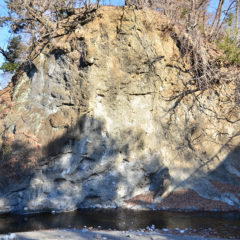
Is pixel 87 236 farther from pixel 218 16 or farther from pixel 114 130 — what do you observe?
pixel 218 16

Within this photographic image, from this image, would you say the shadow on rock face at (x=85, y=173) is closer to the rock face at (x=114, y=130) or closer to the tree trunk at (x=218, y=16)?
the rock face at (x=114, y=130)

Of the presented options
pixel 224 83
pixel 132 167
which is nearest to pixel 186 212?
pixel 132 167

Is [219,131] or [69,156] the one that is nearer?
[69,156]

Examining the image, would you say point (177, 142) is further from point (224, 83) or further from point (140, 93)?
point (224, 83)

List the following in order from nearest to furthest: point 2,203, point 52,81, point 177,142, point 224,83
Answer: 1. point 2,203
2. point 52,81
3. point 177,142
4. point 224,83

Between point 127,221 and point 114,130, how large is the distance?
16.6ft

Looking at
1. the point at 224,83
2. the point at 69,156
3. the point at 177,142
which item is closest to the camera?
the point at 69,156

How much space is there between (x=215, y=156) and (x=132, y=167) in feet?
17.6

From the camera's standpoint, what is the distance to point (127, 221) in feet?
34.0

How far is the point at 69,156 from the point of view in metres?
13.0

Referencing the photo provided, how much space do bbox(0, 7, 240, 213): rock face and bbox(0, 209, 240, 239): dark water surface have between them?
3.11 ft

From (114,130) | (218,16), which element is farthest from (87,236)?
(218,16)

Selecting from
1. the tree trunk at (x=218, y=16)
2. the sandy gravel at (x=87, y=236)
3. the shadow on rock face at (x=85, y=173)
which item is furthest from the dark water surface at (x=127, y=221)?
the tree trunk at (x=218, y=16)

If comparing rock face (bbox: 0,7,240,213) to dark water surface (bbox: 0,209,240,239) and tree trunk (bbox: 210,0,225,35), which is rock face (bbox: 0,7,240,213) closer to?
dark water surface (bbox: 0,209,240,239)
